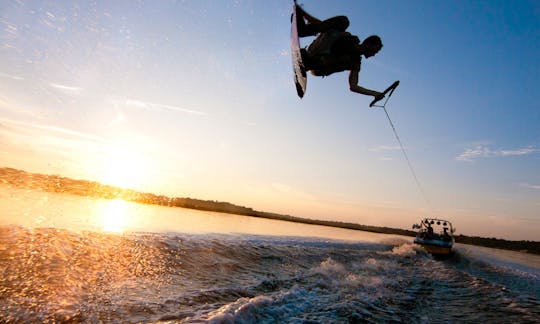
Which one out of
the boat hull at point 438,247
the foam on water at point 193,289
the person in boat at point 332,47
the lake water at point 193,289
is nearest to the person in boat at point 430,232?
the boat hull at point 438,247

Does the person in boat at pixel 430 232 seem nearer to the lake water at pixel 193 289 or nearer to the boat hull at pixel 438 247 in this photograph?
the boat hull at pixel 438 247

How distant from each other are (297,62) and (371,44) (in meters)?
1.71

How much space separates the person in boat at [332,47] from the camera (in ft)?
20.3

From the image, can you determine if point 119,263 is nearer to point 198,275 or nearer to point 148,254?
point 148,254

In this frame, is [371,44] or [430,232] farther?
[430,232]

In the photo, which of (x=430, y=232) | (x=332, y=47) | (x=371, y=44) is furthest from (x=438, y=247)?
(x=332, y=47)

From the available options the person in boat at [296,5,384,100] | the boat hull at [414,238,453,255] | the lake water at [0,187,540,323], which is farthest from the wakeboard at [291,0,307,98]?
the boat hull at [414,238,453,255]

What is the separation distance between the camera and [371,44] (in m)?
6.45

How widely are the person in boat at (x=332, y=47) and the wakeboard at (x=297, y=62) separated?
9 centimetres

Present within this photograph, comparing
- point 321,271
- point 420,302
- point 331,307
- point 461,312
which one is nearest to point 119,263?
point 331,307

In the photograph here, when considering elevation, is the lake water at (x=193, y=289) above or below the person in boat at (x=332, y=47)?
below

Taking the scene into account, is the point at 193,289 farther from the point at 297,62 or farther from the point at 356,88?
the point at 356,88

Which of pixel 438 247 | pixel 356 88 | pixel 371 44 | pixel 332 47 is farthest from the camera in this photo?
pixel 438 247

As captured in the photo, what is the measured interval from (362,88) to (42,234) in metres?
10.1
